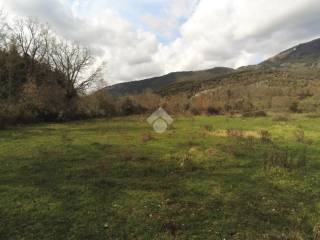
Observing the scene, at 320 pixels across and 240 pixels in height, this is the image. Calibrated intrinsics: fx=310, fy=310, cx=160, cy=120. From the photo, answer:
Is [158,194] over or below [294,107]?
over

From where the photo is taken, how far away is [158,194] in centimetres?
1009

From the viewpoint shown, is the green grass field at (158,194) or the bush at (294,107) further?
the bush at (294,107)

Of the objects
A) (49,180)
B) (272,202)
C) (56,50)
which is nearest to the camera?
(272,202)

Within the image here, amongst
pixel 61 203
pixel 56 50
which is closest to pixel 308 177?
pixel 61 203

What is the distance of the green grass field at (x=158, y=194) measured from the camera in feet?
25.0

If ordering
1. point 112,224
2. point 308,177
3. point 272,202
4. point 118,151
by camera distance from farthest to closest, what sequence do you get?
point 118,151
point 308,177
point 272,202
point 112,224

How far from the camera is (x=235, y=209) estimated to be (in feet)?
29.2

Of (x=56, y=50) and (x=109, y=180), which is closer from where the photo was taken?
(x=109, y=180)

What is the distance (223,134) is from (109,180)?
15.9 m

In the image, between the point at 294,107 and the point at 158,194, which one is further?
the point at 294,107

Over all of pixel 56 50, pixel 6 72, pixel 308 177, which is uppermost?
pixel 56 50

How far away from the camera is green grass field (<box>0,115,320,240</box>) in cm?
A: 761

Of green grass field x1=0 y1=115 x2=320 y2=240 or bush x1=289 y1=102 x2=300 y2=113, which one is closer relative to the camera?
green grass field x1=0 y1=115 x2=320 y2=240

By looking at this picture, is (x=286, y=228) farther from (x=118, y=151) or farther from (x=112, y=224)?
(x=118, y=151)
